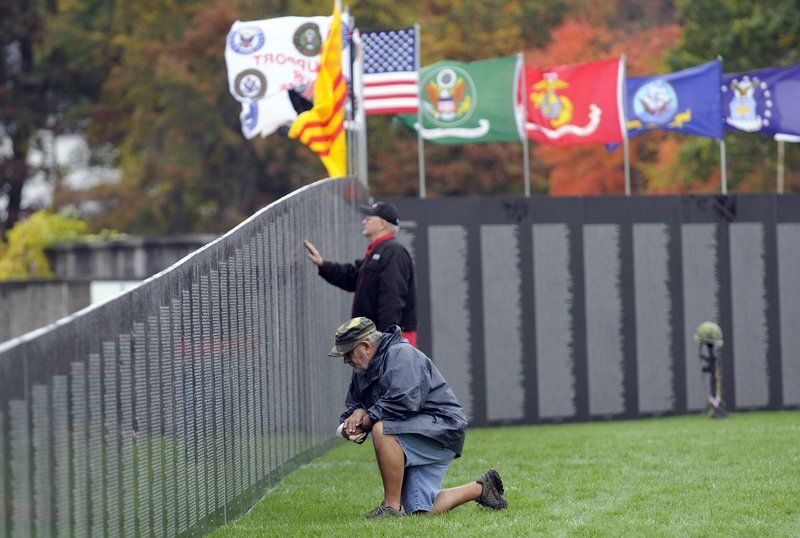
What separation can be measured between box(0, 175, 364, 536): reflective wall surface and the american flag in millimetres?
3884

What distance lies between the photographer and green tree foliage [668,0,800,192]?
28.9 metres

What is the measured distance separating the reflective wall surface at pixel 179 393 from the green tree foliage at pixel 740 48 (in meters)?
19.7

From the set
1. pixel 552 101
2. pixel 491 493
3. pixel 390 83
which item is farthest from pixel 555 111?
pixel 491 493

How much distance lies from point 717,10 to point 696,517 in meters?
24.6

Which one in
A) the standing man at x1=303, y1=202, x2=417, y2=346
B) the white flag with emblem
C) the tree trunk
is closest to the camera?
the standing man at x1=303, y1=202, x2=417, y2=346

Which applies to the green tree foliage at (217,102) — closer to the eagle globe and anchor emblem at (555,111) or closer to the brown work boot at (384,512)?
the eagle globe and anchor emblem at (555,111)

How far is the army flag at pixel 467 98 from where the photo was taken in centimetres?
1659

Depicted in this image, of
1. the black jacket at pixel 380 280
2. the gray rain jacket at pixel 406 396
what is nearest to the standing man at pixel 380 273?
the black jacket at pixel 380 280

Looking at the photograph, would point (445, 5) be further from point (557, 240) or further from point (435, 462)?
point (435, 462)

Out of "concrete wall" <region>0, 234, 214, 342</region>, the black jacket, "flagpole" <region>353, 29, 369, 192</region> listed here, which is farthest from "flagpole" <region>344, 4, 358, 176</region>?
"concrete wall" <region>0, 234, 214, 342</region>

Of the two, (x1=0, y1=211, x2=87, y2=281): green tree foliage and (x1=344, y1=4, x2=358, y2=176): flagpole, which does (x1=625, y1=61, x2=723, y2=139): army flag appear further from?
(x1=0, y1=211, x2=87, y2=281): green tree foliage

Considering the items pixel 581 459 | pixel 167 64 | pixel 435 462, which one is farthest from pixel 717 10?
pixel 435 462

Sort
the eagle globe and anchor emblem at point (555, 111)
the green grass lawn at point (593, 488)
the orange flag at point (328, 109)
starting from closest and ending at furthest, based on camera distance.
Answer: the green grass lawn at point (593, 488), the orange flag at point (328, 109), the eagle globe and anchor emblem at point (555, 111)

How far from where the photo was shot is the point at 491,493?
26.3 ft
